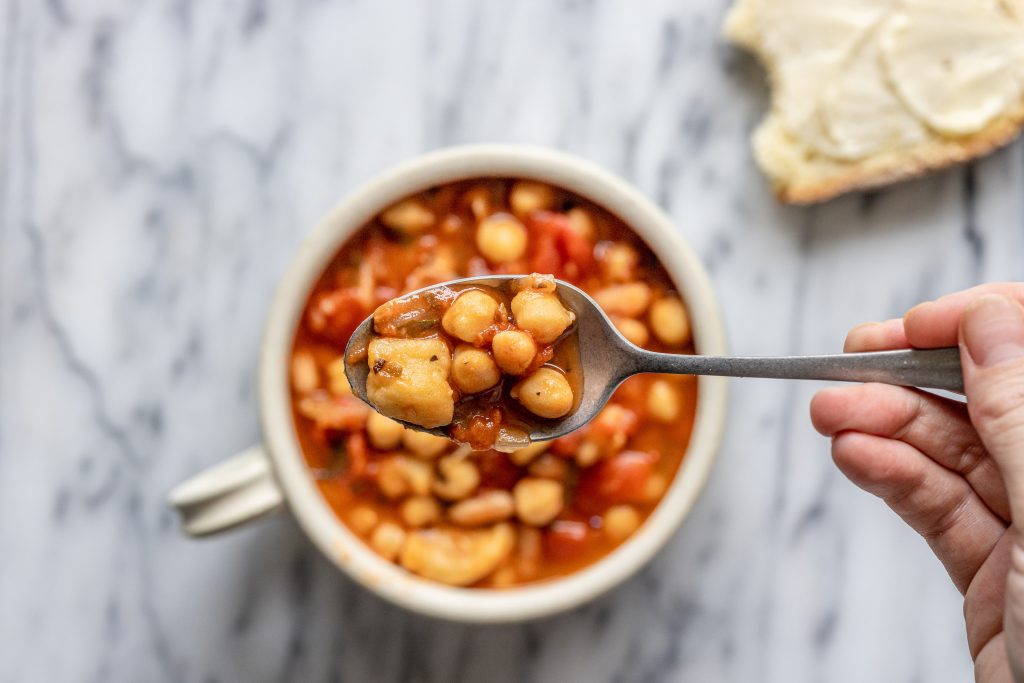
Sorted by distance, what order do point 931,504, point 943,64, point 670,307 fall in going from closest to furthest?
point 931,504 < point 670,307 < point 943,64

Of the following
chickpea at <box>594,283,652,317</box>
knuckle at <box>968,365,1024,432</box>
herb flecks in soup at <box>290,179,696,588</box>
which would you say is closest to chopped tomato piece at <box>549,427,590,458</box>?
herb flecks in soup at <box>290,179,696,588</box>

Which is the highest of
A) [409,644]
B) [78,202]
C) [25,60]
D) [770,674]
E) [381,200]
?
[25,60]

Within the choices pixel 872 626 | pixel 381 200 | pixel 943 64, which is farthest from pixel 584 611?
pixel 943 64

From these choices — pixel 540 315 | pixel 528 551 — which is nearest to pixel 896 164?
pixel 540 315

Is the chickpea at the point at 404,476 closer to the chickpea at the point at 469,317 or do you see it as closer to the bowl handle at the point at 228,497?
the bowl handle at the point at 228,497

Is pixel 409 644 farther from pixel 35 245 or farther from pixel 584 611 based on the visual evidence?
pixel 35 245

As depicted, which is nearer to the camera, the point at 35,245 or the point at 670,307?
the point at 670,307

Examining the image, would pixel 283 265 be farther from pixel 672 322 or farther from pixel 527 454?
pixel 672 322
